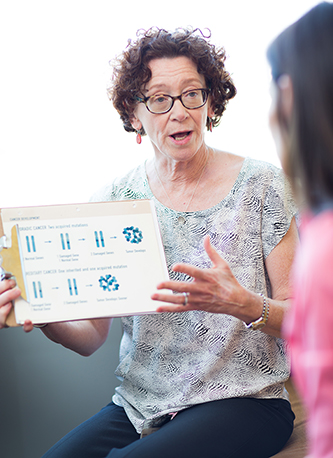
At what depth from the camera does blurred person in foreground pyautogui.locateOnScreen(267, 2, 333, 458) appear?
0.61m

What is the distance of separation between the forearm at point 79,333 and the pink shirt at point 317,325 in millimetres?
829

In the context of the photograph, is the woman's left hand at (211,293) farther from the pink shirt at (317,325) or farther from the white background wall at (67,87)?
the white background wall at (67,87)

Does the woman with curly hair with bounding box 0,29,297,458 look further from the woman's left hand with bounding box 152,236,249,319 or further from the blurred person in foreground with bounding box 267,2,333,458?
the blurred person in foreground with bounding box 267,2,333,458

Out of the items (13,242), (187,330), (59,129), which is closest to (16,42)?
(59,129)

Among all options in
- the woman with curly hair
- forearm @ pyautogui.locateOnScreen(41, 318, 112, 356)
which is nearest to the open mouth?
the woman with curly hair

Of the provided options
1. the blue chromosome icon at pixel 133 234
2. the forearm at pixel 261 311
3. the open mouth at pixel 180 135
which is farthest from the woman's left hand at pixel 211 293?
the open mouth at pixel 180 135

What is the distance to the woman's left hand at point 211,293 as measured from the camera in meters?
1.05

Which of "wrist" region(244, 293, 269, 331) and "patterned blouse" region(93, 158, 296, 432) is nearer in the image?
"wrist" region(244, 293, 269, 331)

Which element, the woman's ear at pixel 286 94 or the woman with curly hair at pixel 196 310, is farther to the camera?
the woman with curly hair at pixel 196 310

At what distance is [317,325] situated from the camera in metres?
0.61

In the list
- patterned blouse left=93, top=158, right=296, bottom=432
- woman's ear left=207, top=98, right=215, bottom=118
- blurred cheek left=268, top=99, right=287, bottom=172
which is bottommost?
patterned blouse left=93, top=158, right=296, bottom=432

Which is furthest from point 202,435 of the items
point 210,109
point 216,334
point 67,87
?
point 67,87

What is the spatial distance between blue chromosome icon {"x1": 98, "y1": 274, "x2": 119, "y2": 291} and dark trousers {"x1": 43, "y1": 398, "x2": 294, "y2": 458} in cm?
38

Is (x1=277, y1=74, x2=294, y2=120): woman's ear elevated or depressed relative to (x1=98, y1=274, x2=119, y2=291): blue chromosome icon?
elevated
